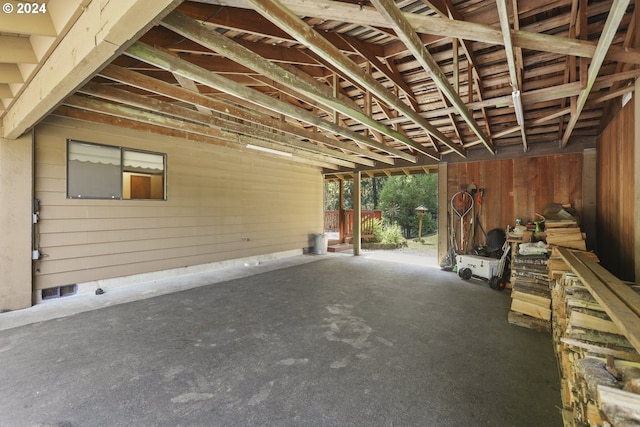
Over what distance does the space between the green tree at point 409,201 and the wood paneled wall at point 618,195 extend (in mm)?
12556

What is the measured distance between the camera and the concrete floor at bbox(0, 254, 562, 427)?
1.95m

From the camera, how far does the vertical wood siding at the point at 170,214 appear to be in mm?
4301

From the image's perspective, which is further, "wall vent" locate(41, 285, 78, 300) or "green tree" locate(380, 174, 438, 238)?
"green tree" locate(380, 174, 438, 238)

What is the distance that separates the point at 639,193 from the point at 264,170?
22.7 feet

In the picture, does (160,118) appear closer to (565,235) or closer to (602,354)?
(602,354)

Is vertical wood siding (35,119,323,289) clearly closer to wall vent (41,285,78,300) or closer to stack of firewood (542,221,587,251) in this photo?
wall vent (41,285,78,300)

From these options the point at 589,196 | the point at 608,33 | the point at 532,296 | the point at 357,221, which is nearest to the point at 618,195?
the point at 532,296

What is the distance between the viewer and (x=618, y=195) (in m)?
3.59

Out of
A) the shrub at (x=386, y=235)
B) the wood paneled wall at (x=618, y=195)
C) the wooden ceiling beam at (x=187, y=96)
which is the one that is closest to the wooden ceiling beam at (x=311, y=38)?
the wooden ceiling beam at (x=187, y=96)

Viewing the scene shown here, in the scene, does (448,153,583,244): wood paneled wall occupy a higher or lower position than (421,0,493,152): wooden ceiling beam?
lower

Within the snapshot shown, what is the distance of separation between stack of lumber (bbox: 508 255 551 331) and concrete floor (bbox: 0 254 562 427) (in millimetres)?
169

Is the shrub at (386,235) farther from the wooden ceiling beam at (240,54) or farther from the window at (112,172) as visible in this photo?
the wooden ceiling beam at (240,54)

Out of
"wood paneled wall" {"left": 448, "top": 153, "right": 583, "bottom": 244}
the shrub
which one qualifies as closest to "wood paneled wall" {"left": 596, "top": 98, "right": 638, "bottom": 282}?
"wood paneled wall" {"left": 448, "top": 153, "right": 583, "bottom": 244}

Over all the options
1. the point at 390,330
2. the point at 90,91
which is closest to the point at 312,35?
the point at 90,91
